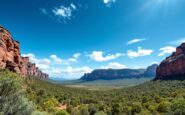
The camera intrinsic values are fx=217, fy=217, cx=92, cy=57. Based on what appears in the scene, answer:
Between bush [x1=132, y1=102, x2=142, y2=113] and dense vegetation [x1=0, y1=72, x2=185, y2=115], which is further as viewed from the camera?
bush [x1=132, y1=102, x2=142, y2=113]

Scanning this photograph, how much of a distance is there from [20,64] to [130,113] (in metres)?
50.5

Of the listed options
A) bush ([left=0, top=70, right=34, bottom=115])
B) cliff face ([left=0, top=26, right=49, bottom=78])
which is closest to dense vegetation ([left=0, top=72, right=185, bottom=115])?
bush ([left=0, top=70, right=34, bottom=115])

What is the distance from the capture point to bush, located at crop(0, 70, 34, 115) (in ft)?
50.5

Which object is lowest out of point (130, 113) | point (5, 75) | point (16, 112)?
point (130, 113)

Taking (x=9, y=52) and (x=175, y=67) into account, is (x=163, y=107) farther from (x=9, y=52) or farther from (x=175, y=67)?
(x=175, y=67)

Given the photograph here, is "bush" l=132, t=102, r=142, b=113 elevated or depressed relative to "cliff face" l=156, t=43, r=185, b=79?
depressed

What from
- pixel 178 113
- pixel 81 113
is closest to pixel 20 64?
pixel 81 113

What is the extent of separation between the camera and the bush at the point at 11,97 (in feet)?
50.5

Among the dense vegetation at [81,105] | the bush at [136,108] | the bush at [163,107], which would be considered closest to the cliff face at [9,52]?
the dense vegetation at [81,105]

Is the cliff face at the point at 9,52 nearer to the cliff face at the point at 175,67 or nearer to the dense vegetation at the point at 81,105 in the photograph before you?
the dense vegetation at the point at 81,105

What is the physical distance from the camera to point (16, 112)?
16094mm

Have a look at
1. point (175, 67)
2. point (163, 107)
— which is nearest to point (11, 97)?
point (163, 107)

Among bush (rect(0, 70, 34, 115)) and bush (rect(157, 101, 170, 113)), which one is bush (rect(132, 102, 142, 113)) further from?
bush (rect(0, 70, 34, 115))

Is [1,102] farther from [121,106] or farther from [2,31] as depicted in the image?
[2,31]
